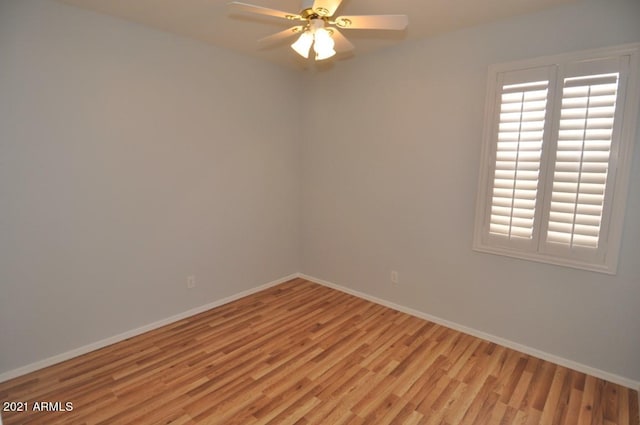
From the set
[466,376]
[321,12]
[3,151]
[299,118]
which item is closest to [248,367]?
[466,376]

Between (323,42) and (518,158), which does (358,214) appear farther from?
(323,42)

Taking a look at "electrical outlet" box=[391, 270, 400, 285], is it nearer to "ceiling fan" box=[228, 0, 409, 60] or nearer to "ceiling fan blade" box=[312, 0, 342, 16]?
"ceiling fan" box=[228, 0, 409, 60]

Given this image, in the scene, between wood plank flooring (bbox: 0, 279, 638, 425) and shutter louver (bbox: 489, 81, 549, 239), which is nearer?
wood plank flooring (bbox: 0, 279, 638, 425)

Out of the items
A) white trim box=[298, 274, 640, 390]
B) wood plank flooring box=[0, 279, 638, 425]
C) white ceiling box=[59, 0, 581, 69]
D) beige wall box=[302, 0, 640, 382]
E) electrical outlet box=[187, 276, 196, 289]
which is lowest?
wood plank flooring box=[0, 279, 638, 425]

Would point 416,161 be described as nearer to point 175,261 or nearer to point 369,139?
point 369,139

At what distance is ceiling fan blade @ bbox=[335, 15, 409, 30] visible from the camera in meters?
1.76

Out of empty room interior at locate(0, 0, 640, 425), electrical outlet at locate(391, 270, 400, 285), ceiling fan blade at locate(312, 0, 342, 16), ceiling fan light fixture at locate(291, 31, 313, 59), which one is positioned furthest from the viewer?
electrical outlet at locate(391, 270, 400, 285)

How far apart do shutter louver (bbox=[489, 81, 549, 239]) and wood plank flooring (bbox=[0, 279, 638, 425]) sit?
1.06 m

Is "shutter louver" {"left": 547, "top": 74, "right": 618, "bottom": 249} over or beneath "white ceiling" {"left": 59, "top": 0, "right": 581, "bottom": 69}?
beneath

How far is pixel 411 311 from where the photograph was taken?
324cm

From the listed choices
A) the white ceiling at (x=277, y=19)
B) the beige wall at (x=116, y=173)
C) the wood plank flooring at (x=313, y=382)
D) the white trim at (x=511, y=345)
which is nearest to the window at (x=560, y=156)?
the white ceiling at (x=277, y=19)

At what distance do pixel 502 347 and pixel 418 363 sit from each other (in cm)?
78

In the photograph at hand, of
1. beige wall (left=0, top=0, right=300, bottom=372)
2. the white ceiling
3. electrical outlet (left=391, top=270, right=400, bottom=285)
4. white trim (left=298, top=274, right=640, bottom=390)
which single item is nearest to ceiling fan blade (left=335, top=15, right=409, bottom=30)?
the white ceiling

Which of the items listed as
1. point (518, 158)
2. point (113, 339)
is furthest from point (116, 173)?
point (518, 158)
